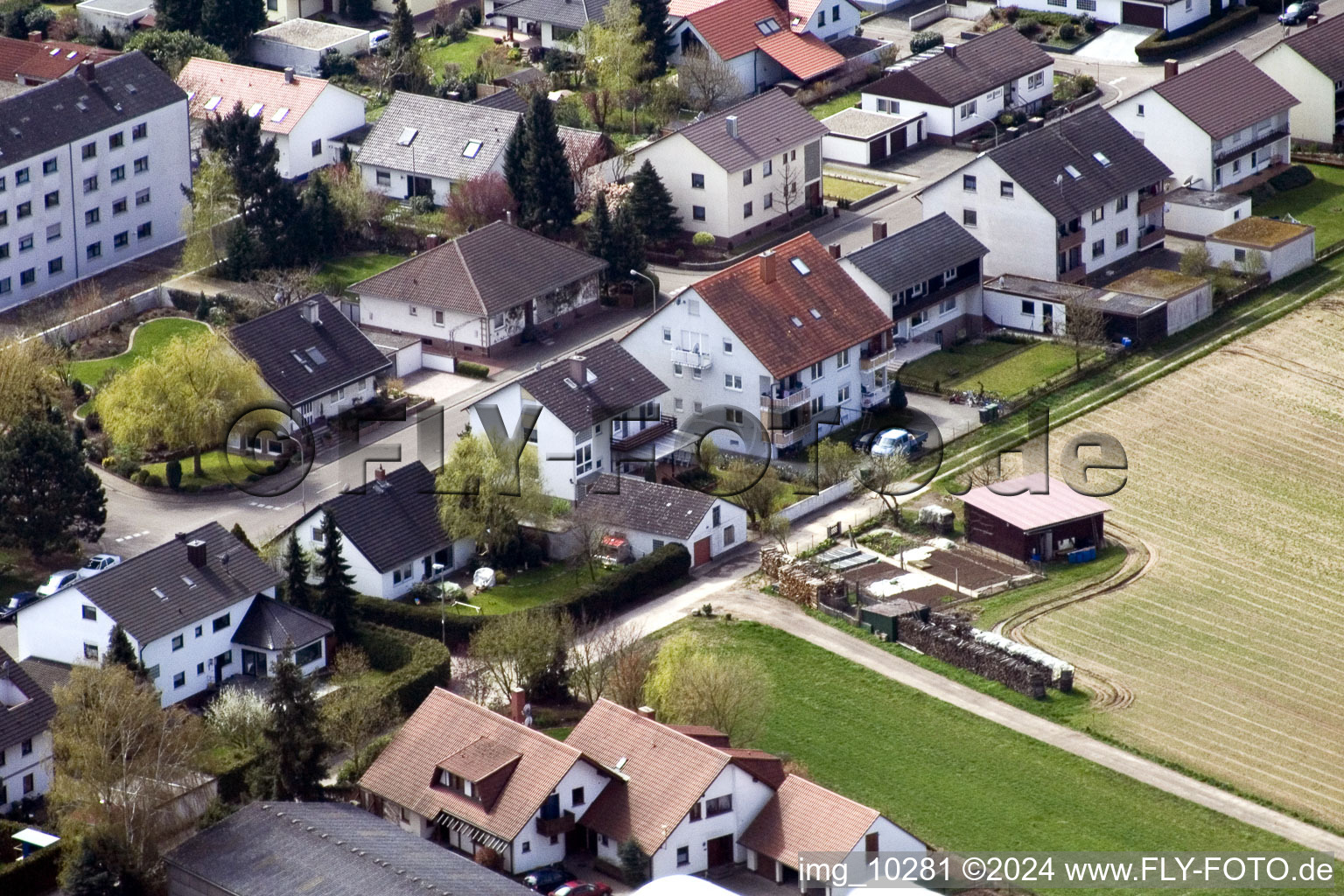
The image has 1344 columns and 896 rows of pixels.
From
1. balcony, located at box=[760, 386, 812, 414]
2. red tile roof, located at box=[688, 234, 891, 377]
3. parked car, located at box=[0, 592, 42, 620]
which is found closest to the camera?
parked car, located at box=[0, 592, 42, 620]

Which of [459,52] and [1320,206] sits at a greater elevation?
[459,52]

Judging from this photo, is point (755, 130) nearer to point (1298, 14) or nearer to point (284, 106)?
point (284, 106)

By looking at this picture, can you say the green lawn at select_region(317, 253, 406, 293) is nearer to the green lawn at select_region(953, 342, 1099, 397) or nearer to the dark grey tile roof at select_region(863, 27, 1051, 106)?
the green lawn at select_region(953, 342, 1099, 397)

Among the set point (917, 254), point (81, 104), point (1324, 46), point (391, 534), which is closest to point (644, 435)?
point (391, 534)

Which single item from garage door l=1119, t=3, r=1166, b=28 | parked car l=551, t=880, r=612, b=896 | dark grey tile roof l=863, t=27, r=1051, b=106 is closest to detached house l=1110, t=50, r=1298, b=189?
dark grey tile roof l=863, t=27, r=1051, b=106

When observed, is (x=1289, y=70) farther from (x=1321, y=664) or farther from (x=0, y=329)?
(x=0, y=329)

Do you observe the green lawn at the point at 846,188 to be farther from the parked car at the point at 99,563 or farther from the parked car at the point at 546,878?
the parked car at the point at 546,878
